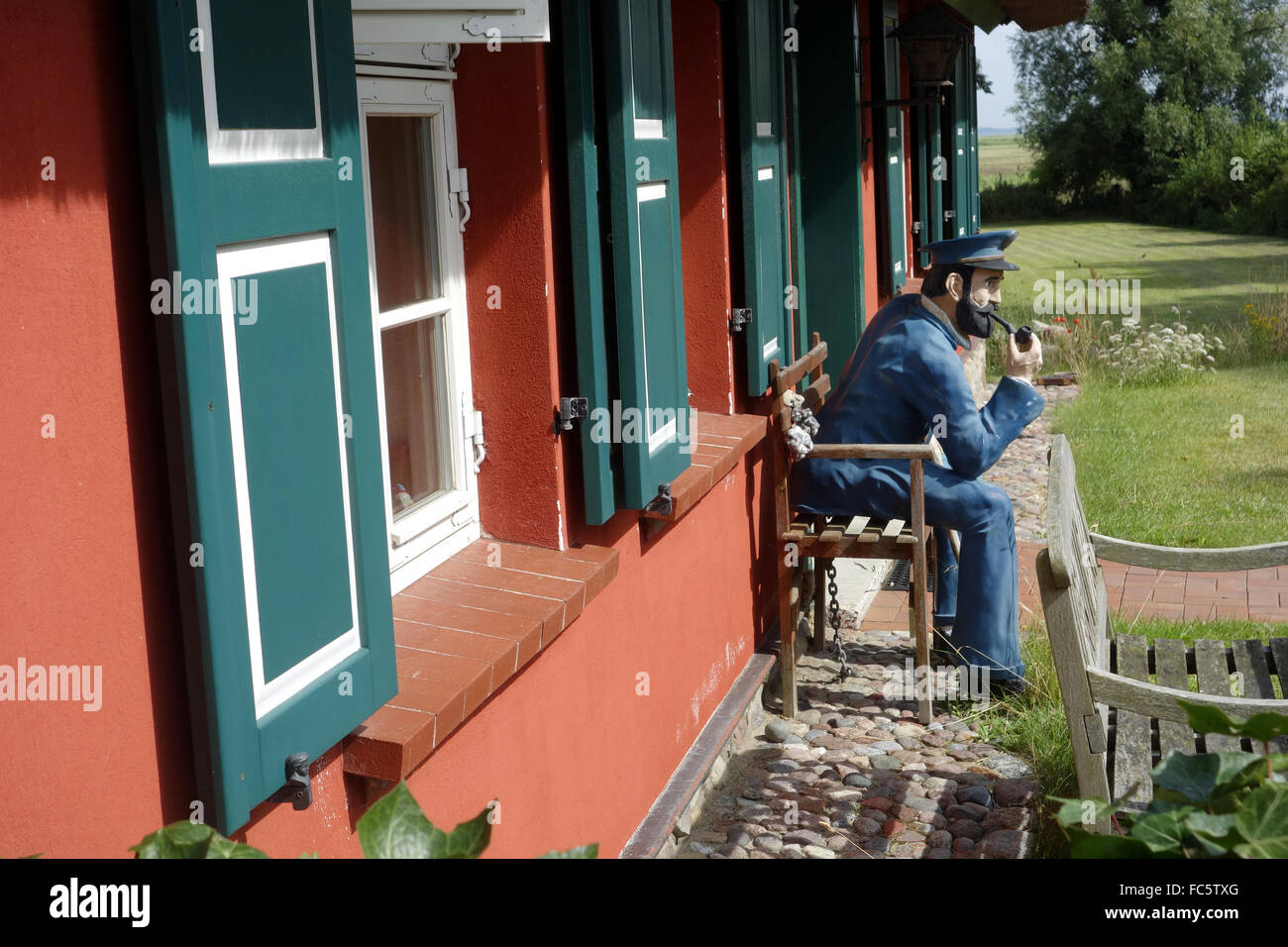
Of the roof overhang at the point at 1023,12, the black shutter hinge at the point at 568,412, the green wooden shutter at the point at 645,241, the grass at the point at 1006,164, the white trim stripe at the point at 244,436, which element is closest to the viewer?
the white trim stripe at the point at 244,436

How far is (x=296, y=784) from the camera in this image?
6.46 feet

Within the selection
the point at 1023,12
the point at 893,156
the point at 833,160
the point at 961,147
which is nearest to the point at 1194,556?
the point at 833,160

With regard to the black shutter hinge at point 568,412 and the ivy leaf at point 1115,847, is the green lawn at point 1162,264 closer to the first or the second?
the black shutter hinge at point 568,412

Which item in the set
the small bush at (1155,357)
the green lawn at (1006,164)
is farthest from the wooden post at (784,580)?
the green lawn at (1006,164)

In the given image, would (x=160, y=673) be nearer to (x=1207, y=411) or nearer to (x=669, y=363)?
(x=669, y=363)

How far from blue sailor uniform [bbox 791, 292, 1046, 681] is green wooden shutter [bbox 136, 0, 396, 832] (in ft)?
11.0

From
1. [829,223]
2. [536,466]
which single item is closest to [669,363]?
[536,466]

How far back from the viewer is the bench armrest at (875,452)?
5.02 metres

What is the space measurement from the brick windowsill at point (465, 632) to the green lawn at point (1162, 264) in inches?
493

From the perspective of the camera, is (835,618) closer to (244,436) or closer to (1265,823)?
(244,436)

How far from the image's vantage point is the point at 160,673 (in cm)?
179

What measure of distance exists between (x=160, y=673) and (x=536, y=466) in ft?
5.12

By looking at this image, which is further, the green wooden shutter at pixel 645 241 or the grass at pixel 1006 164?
the grass at pixel 1006 164

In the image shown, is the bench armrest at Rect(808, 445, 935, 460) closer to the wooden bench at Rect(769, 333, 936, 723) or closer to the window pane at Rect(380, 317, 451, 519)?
the wooden bench at Rect(769, 333, 936, 723)
